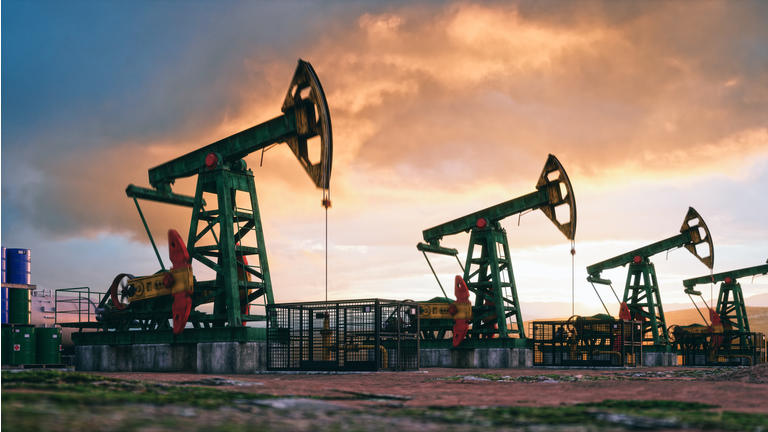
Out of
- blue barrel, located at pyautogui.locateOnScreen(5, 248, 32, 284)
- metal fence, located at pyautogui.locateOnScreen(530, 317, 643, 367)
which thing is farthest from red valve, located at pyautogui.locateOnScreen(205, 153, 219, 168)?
metal fence, located at pyautogui.locateOnScreen(530, 317, 643, 367)

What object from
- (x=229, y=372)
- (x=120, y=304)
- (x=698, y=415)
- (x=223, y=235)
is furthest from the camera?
(x=120, y=304)

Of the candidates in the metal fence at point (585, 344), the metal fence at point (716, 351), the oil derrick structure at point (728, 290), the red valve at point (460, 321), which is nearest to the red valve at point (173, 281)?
the red valve at point (460, 321)

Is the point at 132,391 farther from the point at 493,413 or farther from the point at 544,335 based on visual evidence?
the point at 544,335

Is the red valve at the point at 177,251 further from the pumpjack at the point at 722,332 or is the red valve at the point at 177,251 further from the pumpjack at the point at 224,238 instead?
the pumpjack at the point at 722,332

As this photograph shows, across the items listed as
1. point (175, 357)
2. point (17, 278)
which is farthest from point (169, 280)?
point (17, 278)

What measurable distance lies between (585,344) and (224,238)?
19.7 metres

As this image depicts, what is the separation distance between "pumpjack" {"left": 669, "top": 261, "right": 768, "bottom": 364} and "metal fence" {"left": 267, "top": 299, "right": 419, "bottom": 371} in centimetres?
2610

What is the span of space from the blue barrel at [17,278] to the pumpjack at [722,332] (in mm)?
34731

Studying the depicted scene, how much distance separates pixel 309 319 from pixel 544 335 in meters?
16.2

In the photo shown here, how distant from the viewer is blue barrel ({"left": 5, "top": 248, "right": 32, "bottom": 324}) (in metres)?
30.4

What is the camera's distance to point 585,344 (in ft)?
125

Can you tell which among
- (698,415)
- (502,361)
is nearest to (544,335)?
(502,361)

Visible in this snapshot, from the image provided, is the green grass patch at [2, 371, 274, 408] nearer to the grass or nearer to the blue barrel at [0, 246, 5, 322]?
the grass

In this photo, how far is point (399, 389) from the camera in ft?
56.0
